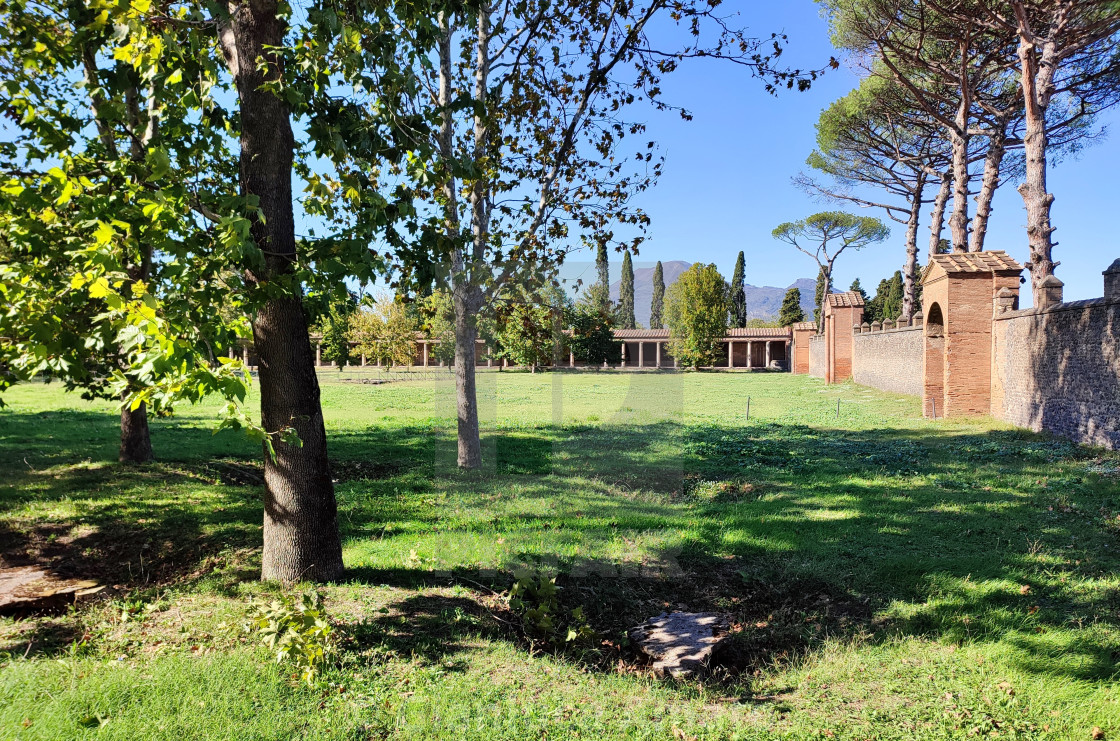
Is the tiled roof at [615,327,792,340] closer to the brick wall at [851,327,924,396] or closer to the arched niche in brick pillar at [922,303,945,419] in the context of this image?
the brick wall at [851,327,924,396]

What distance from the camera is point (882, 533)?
6.01 meters

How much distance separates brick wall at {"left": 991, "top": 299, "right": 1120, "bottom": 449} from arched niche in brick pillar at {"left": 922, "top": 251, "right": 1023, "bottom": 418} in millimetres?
289

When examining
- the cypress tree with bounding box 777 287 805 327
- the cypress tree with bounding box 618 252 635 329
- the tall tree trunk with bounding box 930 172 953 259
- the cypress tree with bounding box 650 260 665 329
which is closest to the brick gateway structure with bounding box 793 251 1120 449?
the tall tree trunk with bounding box 930 172 953 259

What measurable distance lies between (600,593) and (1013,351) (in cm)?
1240

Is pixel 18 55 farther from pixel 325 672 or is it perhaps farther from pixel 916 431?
pixel 916 431

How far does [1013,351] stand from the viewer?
12.6 meters

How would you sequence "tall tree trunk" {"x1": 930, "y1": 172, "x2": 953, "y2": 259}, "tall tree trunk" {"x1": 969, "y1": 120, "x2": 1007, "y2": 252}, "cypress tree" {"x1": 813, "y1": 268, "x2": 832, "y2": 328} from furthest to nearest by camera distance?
"cypress tree" {"x1": 813, "y1": 268, "x2": 832, "y2": 328}, "tall tree trunk" {"x1": 930, "y1": 172, "x2": 953, "y2": 259}, "tall tree trunk" {"x1": 969, "y1": 120, "x2": 1007, "y2": 252}

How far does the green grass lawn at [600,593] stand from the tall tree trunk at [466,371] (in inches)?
19.7

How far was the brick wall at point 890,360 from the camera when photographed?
1911 centimetres

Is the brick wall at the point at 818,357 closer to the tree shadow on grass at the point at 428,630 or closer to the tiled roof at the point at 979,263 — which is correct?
the tiled roof at the point at 979,263

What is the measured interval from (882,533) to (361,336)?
27888 mm

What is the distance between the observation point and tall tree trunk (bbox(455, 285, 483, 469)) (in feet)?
26.3

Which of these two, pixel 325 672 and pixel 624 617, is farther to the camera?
pixel 624 617

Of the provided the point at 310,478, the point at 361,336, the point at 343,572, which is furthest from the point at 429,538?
the point at 361,336
